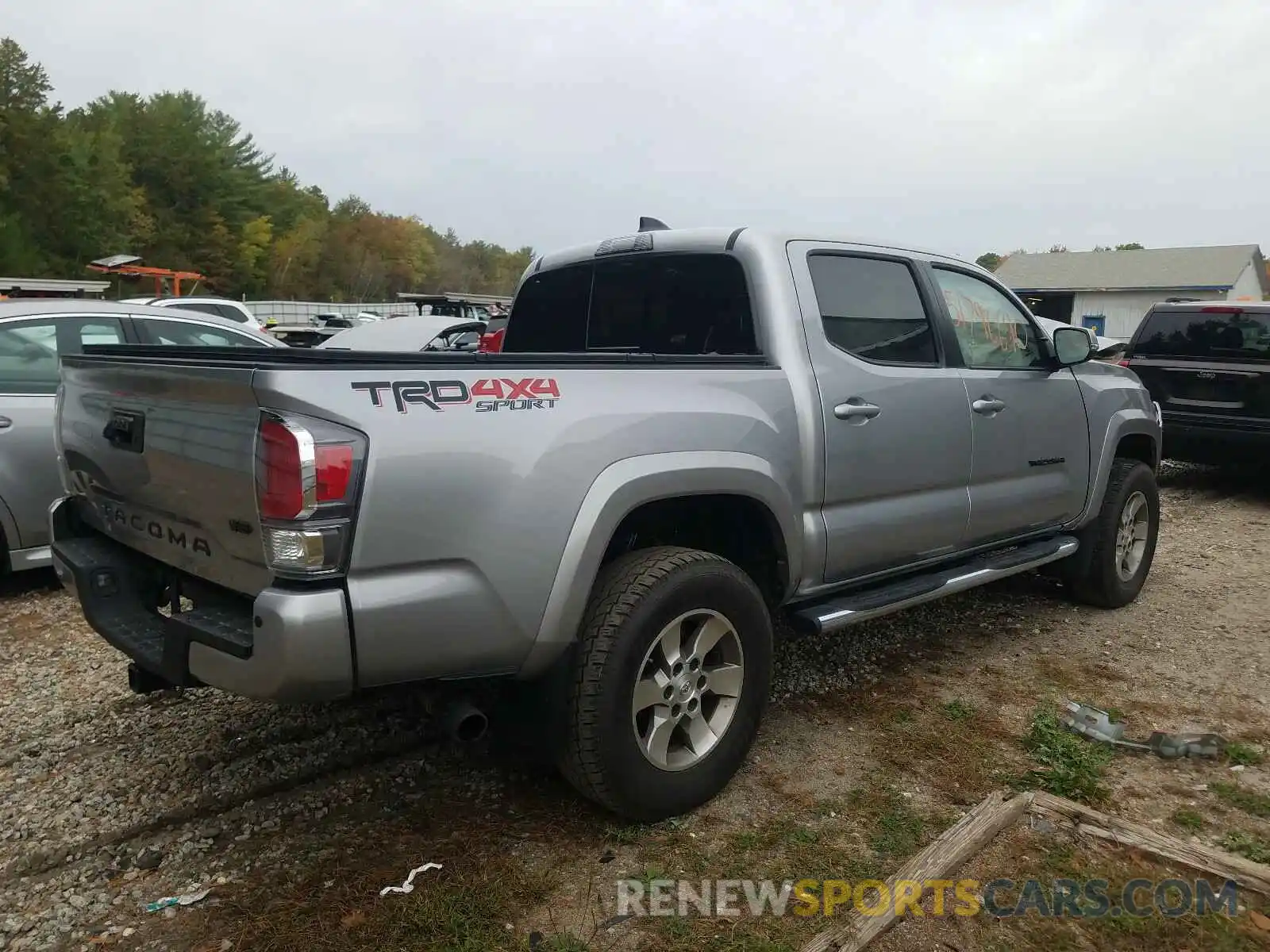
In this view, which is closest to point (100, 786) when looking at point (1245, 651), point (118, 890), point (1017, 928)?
point (118, 890)

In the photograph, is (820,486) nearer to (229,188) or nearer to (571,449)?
(571,449)

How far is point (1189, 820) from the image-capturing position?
121 inches

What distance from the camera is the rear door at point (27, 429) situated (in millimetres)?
5090

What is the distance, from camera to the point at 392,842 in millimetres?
2928

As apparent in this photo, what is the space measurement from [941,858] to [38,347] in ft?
17.5

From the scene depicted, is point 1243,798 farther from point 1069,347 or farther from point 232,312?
point 232,312

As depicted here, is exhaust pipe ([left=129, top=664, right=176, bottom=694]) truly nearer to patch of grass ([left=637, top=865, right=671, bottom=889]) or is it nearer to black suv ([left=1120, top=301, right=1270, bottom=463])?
patch of grass ([left=637, top=865, right=671, bottom=889])

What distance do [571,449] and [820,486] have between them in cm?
114

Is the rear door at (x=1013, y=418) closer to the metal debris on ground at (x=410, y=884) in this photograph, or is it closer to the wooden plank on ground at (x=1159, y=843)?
the wooden plank on ground at (x=1159, y=843)

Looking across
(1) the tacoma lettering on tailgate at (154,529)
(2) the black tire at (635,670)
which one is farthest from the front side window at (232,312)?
(2) the black tire at (635,670)

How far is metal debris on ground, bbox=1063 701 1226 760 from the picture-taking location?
140 inches

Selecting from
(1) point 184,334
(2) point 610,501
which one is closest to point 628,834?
(2) point 610,501

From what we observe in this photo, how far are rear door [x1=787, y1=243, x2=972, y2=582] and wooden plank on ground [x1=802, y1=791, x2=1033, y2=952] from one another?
96 centimetres

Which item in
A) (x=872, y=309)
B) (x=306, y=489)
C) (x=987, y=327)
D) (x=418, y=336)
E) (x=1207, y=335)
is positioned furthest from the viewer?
(x=418, y=336)
